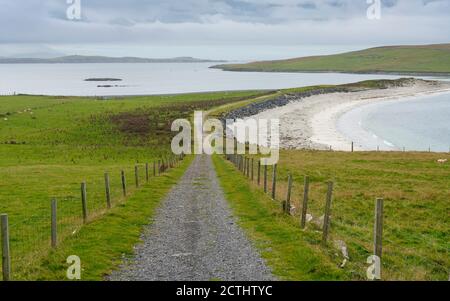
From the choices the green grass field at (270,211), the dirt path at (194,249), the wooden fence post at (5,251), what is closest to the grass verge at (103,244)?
the green grass field at (270,211)

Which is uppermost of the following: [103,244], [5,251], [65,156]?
[5,251]

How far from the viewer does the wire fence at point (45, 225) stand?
14.3 meters

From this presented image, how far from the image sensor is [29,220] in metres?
25.5

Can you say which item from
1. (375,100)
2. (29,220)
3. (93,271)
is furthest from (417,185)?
(375,100)

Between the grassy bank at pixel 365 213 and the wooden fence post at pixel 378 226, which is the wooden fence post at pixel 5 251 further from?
the wooden fence post at pixel 378 226

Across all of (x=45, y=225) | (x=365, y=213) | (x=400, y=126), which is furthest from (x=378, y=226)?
(x=400, y=126)

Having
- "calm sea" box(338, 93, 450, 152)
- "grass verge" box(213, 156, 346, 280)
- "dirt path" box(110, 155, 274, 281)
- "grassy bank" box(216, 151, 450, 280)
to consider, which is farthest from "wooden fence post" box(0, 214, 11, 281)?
"calm sea" box(338, 93, 450, 152)

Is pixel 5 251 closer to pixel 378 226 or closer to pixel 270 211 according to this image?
pixel 378 226

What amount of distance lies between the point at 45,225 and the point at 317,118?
108m

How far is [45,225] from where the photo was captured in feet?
78.3

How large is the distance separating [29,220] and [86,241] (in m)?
9.06

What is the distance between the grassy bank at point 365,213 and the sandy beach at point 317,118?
35.3 metres

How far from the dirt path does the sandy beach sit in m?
61.4
